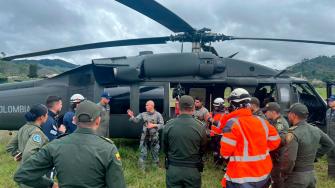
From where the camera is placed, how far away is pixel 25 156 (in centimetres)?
363

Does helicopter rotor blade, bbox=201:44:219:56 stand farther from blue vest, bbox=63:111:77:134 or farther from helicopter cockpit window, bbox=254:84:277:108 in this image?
blue vest, bbox=63:111:77:134

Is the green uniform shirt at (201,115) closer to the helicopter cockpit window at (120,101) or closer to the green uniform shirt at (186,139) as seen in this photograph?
the helicopter cockpit window at (120,101)

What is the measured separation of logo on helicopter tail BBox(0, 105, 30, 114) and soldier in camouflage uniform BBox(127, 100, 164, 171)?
2.92 meters

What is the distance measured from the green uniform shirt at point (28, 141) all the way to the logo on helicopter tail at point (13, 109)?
4.20 meters

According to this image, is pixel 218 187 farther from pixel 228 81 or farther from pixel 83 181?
pixel 83 181

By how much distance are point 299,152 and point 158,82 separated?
432 cm

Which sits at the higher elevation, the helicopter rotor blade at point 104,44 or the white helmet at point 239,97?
the helicopter rotor blade at point 104,44

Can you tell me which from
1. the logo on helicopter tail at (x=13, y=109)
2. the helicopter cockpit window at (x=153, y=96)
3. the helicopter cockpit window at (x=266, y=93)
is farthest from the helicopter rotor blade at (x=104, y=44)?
the helicopter cockpit window at (x=266, y=93)

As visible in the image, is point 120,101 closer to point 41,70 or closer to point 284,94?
point 284,94

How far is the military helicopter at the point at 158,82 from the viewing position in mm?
7770

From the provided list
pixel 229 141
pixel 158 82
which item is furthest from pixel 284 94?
pixel 229 141

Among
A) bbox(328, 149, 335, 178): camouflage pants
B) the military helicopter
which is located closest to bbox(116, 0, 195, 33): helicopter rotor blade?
the military helicopter

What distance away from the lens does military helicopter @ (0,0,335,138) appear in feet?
25.5

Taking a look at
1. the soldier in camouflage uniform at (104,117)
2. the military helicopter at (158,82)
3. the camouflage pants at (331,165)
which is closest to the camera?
the camouflage pants at (331,165)
